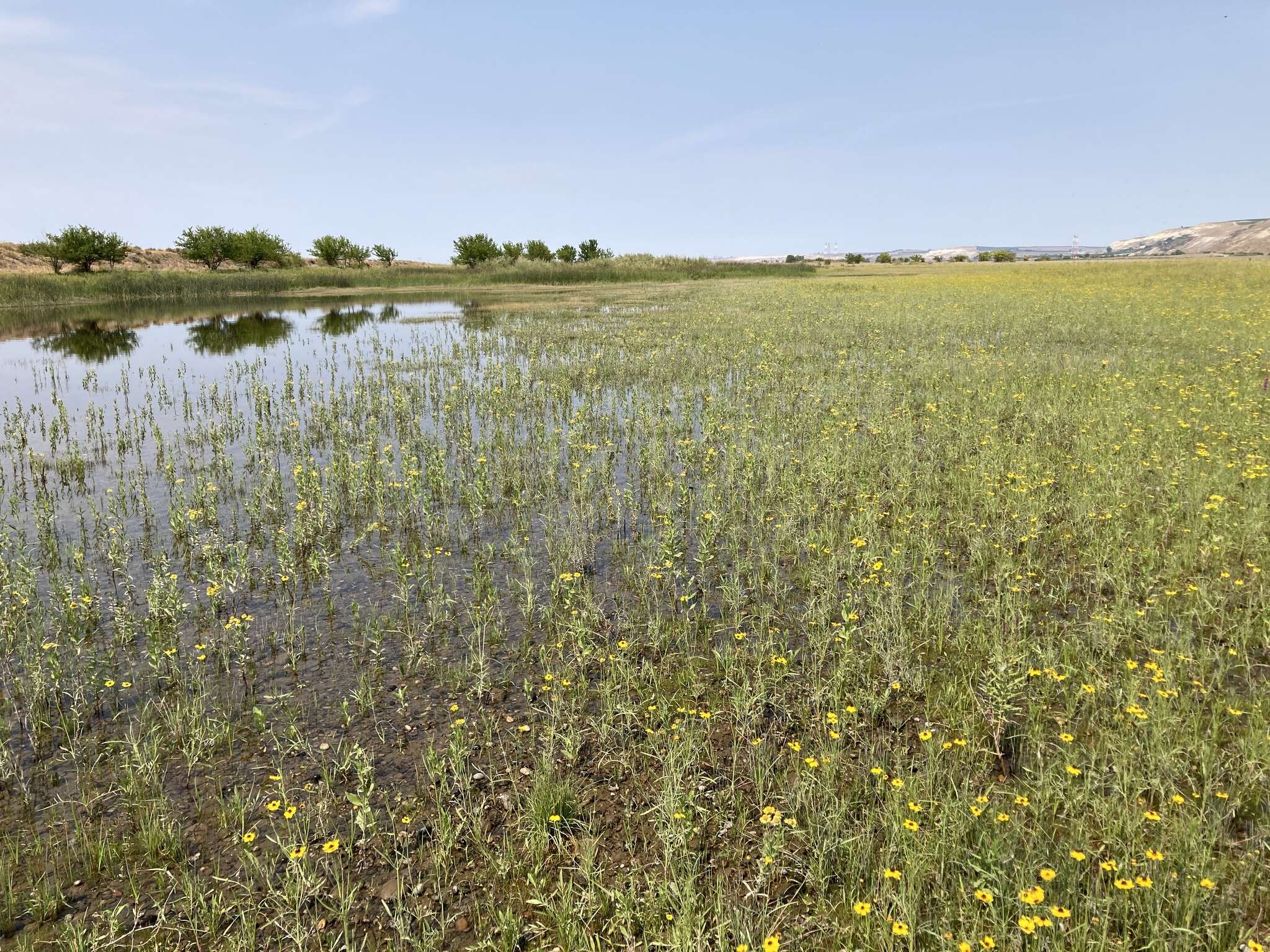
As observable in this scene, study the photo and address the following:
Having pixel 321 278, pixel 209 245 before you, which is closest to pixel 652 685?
pixel 321 278

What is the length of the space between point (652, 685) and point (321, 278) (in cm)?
8447

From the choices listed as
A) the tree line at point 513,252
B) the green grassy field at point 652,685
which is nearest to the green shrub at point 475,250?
the tree line at point 513,252

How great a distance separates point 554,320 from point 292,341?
1302 cm

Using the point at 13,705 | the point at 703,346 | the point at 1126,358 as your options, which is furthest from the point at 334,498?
the point at 1126,358

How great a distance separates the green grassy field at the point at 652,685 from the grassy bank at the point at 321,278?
192ft

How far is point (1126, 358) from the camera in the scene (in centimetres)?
1848

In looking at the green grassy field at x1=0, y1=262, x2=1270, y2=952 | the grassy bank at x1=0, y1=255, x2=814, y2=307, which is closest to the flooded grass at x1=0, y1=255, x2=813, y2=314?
the grassy bank at x1=0, y1=255, x2=814, y2=307

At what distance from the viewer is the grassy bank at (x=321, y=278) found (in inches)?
2192

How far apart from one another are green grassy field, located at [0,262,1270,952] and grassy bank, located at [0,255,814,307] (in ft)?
192

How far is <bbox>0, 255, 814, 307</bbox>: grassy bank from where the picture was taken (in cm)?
5569

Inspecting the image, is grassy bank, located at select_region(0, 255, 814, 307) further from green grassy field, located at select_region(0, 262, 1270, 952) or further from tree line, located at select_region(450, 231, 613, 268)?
green grassy field, located at select_region(0, 262, 1270, 952)

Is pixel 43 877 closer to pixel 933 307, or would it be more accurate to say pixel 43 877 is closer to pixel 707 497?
pixel 707 497

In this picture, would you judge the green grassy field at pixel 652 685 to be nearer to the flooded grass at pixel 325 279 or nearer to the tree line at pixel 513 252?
the flooded grass at pixel 325 279

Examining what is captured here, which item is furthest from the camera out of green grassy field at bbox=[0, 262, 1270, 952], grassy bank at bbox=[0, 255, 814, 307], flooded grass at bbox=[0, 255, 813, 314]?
grassy bank at bbox=[0, 255, 814, 307]
